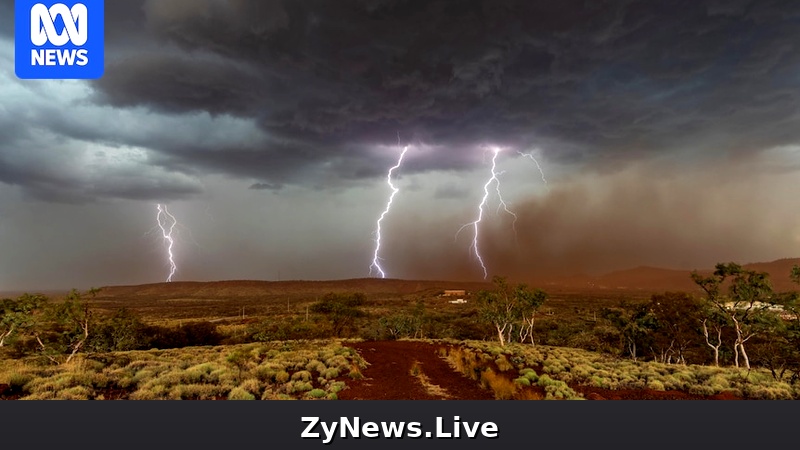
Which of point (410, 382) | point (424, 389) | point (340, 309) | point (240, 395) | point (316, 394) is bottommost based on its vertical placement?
point (340, 309)

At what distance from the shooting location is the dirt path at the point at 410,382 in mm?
18016

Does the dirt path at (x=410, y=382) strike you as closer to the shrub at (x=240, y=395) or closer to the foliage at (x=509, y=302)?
Result: the shrub at (x=240, y=395)

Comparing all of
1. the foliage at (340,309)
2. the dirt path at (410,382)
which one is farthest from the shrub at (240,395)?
the foliage at (340,309)

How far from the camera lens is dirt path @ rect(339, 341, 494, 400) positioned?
1802cm

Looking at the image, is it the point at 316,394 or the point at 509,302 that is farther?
the point at 509,302

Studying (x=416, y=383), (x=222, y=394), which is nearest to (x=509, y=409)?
(x=416, y=383)

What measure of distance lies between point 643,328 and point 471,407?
41.8 metres

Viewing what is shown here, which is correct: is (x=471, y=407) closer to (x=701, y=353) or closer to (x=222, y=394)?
(x=222, y=394)

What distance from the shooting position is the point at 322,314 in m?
60.3

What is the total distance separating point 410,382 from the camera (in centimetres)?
2102

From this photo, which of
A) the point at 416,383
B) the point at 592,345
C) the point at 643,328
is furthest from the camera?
the point at 592,345

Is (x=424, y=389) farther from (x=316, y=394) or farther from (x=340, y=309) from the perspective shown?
(x=340, y=309)

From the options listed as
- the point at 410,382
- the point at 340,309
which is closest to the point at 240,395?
the point at 410,382

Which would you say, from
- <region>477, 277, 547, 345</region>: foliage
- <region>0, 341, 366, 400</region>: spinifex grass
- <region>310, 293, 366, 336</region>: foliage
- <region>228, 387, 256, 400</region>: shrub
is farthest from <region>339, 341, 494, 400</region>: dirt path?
<region>310, 293, 366, 336</region>: foliage
